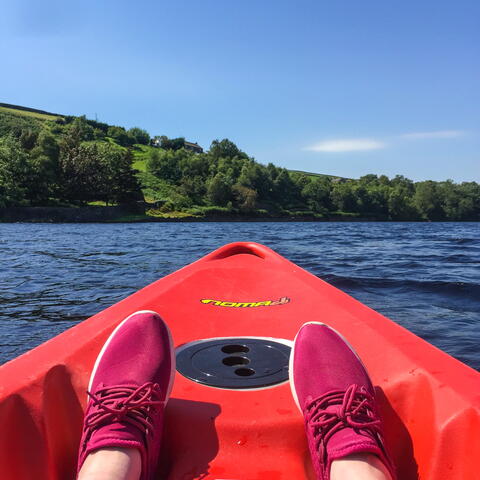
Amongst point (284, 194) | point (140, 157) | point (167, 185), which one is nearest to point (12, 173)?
point (167, 185)

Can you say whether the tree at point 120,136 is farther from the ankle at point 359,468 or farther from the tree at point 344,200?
the ankle at point 359,468

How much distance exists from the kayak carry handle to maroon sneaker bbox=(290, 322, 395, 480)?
3.27 metres

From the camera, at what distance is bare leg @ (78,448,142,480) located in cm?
118

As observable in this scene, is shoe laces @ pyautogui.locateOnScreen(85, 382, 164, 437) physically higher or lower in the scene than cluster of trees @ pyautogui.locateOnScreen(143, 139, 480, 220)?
lower

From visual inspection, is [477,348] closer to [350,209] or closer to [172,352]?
[172,352]

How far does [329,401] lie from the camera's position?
1.41 metres

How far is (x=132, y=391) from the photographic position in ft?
4.65

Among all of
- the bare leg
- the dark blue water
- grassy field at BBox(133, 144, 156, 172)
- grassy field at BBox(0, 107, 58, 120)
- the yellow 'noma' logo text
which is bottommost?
the dark blue water

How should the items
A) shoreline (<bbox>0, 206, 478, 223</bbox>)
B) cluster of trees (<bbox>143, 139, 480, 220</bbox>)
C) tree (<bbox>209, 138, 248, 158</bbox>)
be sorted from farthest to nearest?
tree (<bbox>209, 138, 248, 158</bbox>), cluster of trees (<bbox>143, 139, 480, 220</bbox>), shoreline (<bbox>0, 206, 478, 223</bbox>)

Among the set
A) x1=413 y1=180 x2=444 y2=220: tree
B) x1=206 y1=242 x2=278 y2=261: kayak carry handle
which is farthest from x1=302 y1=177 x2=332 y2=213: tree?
x1=206 y1=242 x2=278 y2=261: kayak carry handle

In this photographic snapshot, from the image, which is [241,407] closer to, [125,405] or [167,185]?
[125,405]

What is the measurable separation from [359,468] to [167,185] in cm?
7303

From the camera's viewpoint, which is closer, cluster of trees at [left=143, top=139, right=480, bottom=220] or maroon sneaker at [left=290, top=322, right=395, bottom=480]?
maroon sneaker at [left=290, top=322, right=395, bottom=480]

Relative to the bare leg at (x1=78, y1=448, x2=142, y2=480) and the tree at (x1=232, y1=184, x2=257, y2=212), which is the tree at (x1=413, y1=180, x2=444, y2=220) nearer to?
the tree at (x1=232, y1=184, x2=257, y2=212)
